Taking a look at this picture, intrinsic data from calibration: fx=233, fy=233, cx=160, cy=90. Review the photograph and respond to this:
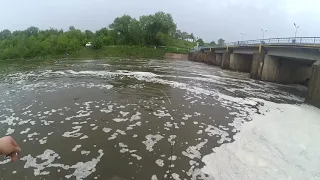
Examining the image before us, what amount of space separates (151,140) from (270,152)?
15.7 ft

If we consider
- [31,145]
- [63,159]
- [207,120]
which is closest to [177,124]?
[207,120]

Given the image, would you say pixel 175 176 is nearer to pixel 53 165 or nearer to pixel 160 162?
pixel 160 162

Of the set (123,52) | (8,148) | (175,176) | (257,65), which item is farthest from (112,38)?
→ (8,148)

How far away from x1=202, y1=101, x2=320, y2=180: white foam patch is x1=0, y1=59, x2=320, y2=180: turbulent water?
0.11 feet

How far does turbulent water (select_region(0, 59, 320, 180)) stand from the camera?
7629 millimetres

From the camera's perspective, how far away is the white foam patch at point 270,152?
25.2 feet

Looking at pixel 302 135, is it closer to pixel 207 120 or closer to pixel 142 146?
pixel 207 120

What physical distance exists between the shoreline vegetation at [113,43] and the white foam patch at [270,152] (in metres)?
71.1

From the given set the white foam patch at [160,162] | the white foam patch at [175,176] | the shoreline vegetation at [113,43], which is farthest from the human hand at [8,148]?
the shoreline vegetation at [113,43]

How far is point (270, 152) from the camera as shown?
30.2 feet

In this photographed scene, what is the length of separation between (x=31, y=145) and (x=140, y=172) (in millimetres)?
4805

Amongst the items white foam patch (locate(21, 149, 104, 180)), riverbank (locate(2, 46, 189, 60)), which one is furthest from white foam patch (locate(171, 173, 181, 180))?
riverbank (locate(2, 46, 189, 60))

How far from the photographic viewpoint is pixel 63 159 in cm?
809

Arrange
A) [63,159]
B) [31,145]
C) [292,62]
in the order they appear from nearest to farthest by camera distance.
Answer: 1. [63,159]
2. [31,145]
3. [292,62]
